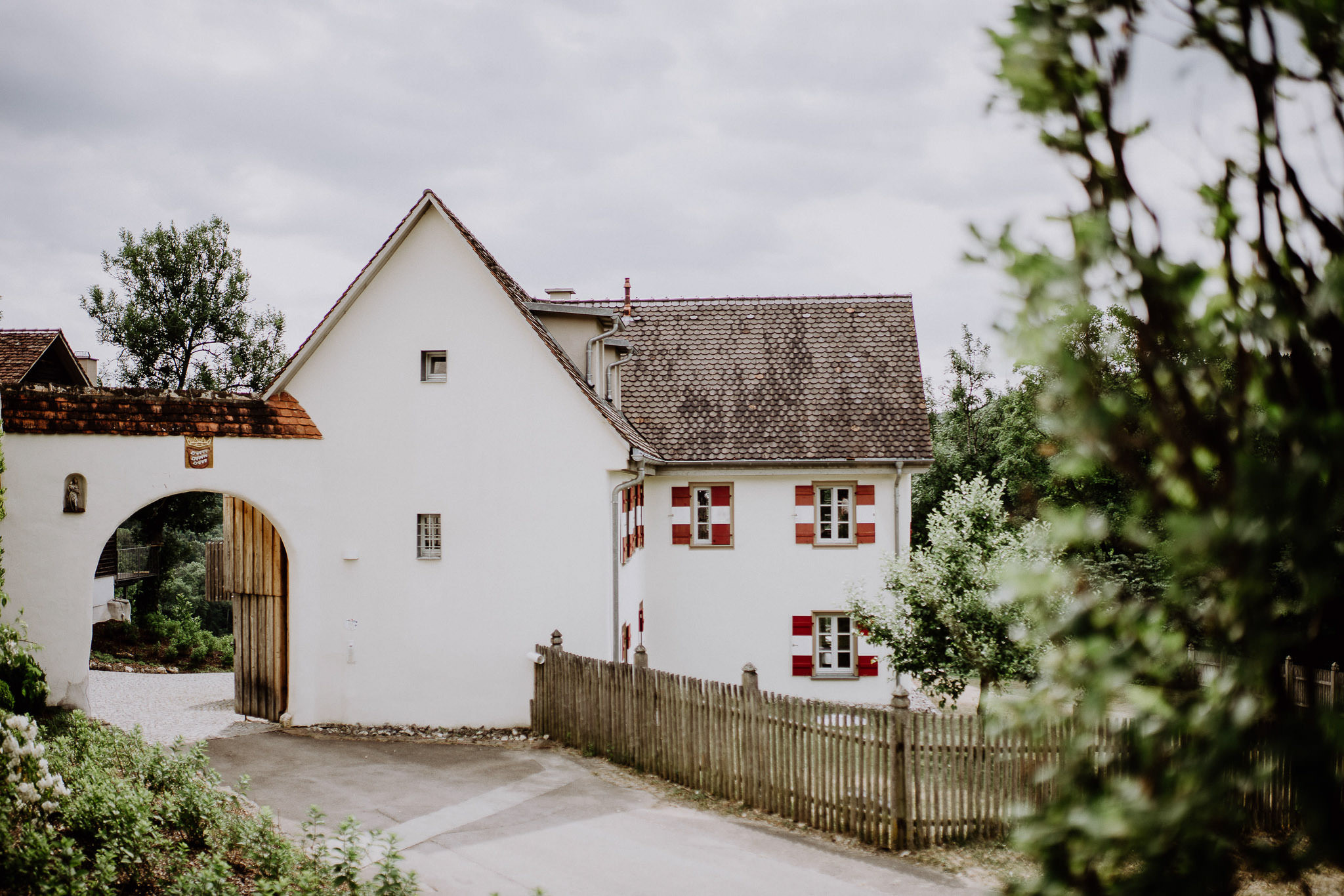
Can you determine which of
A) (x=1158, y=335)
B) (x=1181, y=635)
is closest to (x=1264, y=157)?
(x=1158, y=335)

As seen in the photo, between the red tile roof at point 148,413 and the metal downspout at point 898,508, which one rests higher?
the red tile roof at point 148,413

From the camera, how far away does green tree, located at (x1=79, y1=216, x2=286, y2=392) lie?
100ft

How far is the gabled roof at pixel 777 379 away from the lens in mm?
18109

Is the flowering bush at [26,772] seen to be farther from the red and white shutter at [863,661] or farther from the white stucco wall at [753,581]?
the red and white shutter at [863,661]

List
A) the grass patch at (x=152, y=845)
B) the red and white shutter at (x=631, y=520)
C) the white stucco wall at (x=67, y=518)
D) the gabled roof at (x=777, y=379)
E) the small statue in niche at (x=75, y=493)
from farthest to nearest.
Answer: the gabled roof at (x=777, y=379), the red and white shutter at (x=631, y=520), the small statue in niche at (x=75, y=493), the white stucco wall at (x=67, y=518), the grass patch at (x=152, y=845)

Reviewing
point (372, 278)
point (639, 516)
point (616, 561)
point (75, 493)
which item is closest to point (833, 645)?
point (639, 516)

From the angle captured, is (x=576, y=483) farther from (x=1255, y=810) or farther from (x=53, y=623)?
Result: (x=1255, y=810)

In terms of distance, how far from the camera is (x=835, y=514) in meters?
18.2

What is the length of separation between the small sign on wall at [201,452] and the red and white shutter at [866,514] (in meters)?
11.4

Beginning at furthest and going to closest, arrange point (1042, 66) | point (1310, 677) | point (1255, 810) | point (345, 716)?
1. point (345, 716)
2. point (1255, 810)
3. point (1042, 66)
4. point (1310, 677)

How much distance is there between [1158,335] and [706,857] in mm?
7751

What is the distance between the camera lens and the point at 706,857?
870 cm

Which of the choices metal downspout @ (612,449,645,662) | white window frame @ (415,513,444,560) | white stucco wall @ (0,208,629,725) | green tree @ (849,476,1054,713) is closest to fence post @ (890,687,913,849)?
green tree @ (849,476,1054,713)

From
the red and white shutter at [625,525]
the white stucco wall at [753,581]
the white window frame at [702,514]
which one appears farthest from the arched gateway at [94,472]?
the white window frame at [702,514]
